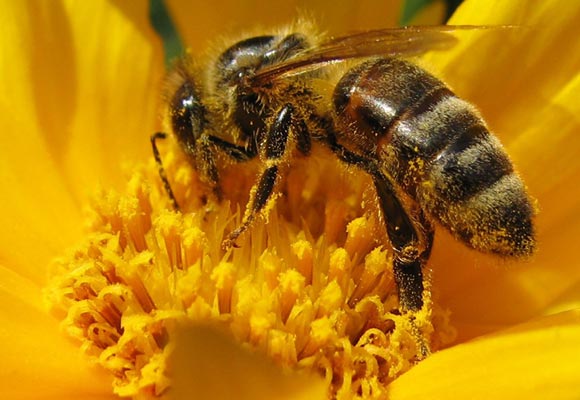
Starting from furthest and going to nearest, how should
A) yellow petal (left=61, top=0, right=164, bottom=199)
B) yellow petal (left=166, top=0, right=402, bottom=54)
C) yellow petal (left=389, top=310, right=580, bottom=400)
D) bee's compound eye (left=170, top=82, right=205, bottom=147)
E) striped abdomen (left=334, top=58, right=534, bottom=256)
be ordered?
yellow petal (left=166, top=0, right=402, bottom=54) → yellow petal (left=61, top=0, right=164, bottom=199) → bee's compound eye (left=170, top=82, right=205, bottom=147) → striped abdomen (left=334, top=58, right=534, bottom=256) → yellow petal (left=389, top=310, right=580, bottom=400)

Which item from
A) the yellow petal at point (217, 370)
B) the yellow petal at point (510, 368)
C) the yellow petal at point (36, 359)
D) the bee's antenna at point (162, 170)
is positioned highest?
the bee's antenna at point (162, 170)

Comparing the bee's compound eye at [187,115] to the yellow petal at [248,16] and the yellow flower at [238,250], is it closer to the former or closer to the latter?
the yellow flower at [238,250]

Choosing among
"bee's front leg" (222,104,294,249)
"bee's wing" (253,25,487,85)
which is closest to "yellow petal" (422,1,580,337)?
"bee's wing" (253,25,487,85)

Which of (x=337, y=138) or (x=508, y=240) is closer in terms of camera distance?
(x=508, y=240)

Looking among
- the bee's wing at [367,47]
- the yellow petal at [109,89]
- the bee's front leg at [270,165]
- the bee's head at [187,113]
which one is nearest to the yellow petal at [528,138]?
the bee's wing at [367,47]

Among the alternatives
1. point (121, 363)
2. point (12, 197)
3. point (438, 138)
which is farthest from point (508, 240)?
point (12, 197)

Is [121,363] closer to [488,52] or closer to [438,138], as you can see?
[438,138]

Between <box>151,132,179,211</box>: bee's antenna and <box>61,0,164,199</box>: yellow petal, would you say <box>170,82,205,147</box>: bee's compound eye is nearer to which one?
<box>151,132,179,211</box>: bee's antenna
